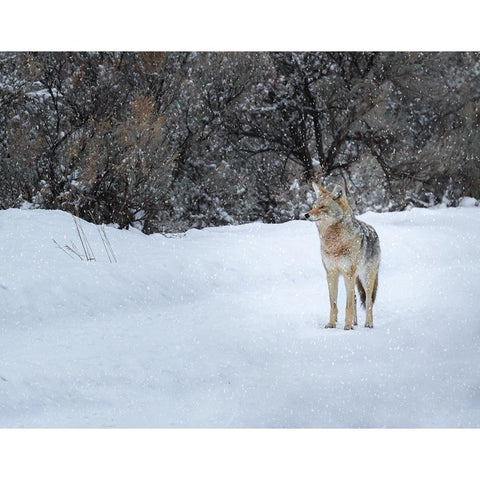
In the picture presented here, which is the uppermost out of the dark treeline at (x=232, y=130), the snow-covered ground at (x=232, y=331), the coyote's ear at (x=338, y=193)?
the dark treeline at (x=232, y=130)

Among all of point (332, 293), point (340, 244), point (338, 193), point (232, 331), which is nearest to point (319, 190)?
point (338, 193)

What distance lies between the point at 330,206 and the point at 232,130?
1.01 metres

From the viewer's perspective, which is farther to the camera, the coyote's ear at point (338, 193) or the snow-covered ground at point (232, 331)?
the coyote's ear at point (338, 193)

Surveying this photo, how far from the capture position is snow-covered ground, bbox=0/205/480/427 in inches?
197

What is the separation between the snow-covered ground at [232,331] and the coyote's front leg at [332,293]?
2.0 inches

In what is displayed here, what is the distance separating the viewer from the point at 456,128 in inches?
230

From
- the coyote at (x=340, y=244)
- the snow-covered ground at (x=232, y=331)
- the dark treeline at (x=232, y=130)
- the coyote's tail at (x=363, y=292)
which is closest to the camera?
the snow-covered ground at (x=232, y=331)

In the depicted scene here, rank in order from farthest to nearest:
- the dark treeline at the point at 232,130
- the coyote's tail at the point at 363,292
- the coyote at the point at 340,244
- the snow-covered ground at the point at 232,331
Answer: the dark treeline at the point at 232,130 → the coyote's tail at the point at 363,292 → the coyote at the point at 340,244 → the snow-covered ground at the point at 232,331

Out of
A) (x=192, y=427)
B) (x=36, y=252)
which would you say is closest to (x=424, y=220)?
(x=192, y=427)

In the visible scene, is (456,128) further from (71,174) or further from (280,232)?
(71,174)

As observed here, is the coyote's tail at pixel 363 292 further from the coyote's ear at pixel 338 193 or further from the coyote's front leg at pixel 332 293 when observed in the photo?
the coyote's ear at pixel 338 193

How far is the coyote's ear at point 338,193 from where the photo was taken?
546 centimetres

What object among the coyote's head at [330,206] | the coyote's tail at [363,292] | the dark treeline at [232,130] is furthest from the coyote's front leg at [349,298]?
the dark treeline at [232,130]

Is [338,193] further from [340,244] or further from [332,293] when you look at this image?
[332,293]
